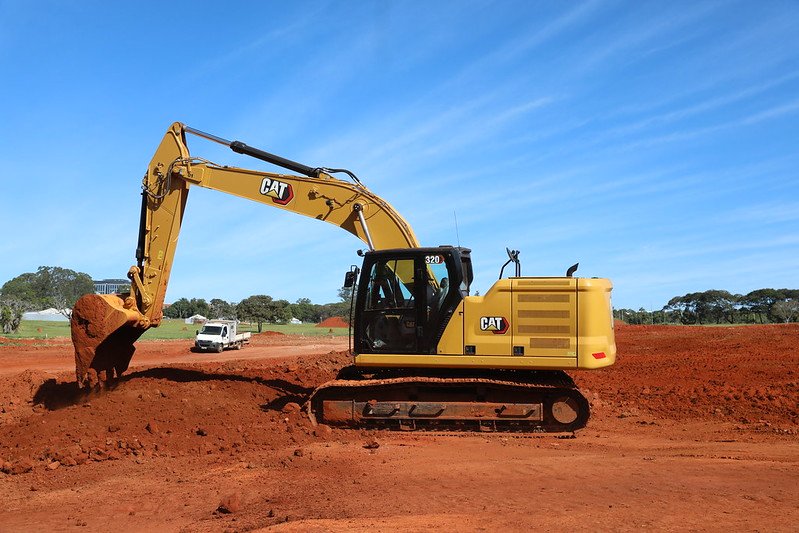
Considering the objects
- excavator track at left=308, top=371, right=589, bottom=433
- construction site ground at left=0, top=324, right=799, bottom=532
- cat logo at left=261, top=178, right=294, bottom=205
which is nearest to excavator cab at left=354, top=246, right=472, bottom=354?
excavator track at left=308, top=371, right=589, bottom=433

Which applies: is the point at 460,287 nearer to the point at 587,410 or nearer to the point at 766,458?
the point at 587,410

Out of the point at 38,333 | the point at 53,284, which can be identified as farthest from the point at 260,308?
the point at 53,284

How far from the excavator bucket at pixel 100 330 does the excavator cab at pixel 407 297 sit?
4.16 metres

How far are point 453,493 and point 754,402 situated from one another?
9.77 meters

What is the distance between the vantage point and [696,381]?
1870cm

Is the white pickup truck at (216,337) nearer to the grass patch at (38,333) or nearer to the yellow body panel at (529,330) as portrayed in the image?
the grass patch at (38,333)

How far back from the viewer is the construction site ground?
22.2 ft

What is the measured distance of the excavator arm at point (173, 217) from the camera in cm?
1205

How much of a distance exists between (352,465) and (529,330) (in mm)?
3581

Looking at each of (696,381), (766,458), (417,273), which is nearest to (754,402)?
(696,381)

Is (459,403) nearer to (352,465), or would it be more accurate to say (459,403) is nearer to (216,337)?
(352,465)

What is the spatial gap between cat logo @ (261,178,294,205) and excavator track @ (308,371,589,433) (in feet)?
11.6

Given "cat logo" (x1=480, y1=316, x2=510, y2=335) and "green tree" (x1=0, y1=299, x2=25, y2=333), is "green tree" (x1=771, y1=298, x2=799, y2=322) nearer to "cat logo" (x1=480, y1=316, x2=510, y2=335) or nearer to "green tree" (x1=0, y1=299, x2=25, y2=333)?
"green tree" (x1=0, y1=299, x2=25, y2=333)

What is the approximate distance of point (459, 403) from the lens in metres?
11.2
